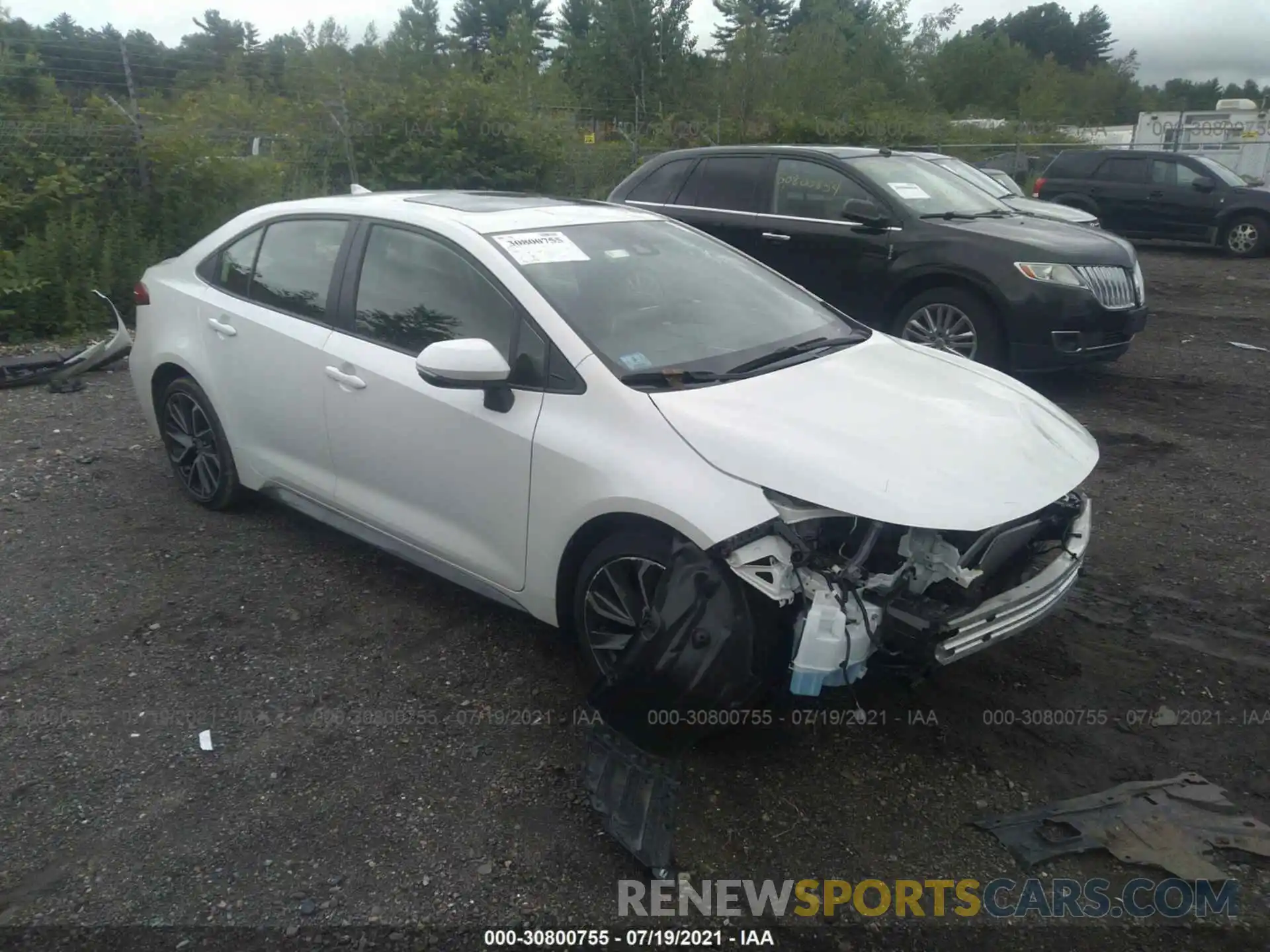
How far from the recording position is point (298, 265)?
438 centimetres

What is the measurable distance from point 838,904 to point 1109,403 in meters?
5.63

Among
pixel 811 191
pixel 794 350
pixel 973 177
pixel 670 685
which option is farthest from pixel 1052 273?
pixel 670 685

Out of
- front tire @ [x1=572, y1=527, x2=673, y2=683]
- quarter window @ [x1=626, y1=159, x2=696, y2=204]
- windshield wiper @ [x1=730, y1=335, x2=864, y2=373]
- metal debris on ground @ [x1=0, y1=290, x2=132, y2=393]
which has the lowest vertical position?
metal debris on ground @ [x1=0, y1=290, x2=132, y2=393]

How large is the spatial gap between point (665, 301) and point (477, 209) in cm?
92

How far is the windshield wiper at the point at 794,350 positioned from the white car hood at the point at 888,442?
0.09 m

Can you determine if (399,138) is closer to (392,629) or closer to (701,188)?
(701,188)

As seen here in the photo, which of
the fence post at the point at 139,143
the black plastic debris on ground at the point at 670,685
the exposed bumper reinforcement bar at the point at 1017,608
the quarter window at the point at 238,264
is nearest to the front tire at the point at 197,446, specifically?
the quarter window at the point at 238,264

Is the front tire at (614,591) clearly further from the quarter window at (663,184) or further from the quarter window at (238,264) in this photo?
the quarter window at (663,184)

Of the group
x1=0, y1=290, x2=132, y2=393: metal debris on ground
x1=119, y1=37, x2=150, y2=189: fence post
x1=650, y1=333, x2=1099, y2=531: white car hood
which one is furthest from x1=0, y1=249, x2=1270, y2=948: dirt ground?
x1=119, y1=37, x2=150, y2=189: fence post

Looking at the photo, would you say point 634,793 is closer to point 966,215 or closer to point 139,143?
point 966,215

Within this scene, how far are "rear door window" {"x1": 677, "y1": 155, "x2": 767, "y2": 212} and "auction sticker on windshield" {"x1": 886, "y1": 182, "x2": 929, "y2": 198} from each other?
108 cm

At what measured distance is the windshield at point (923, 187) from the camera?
7.50 meters

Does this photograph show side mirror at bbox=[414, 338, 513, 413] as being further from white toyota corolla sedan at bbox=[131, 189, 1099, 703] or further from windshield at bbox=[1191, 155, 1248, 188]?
windshield at bbox=[1191, 155, 1248, 188]

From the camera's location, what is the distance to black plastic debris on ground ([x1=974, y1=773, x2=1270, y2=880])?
8.98ft
